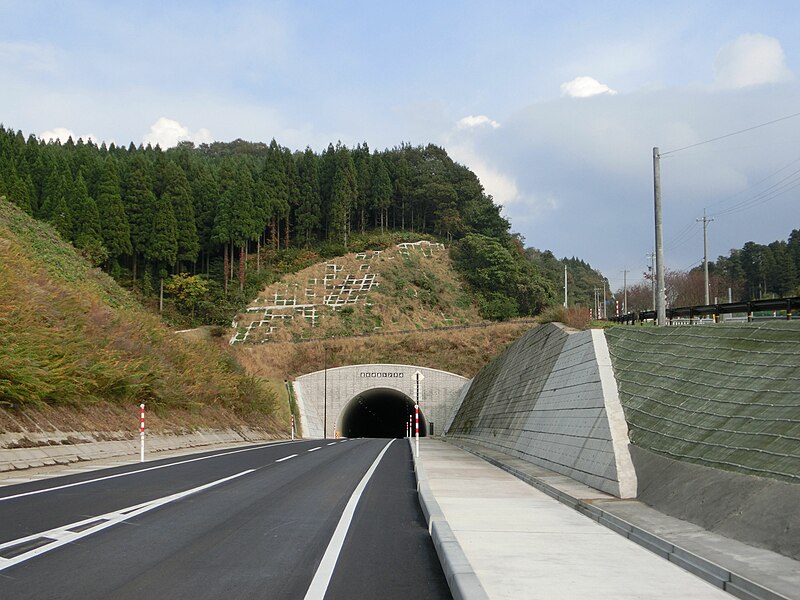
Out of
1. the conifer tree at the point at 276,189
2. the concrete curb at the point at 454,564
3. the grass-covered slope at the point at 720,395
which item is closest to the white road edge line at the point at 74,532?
the concrete curb at the point at 454,564

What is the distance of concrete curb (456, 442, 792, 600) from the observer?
18.8ft

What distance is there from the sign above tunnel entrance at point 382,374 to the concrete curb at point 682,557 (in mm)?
49944

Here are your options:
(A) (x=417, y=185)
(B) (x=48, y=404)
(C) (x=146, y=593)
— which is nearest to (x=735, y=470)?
(C) (x=146, y=593)

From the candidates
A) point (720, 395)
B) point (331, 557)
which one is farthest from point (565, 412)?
point (331, 557)

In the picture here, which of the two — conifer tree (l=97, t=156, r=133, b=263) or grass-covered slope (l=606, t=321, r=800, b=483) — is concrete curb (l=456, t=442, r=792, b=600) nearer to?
grass-covered slope (l=606, t=321, r=800, b=483)

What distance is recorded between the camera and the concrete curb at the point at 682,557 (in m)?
5.73

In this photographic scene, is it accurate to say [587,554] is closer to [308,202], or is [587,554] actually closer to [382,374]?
[382,374]

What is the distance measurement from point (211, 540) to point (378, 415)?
74672mm

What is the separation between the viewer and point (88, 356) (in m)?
23.4

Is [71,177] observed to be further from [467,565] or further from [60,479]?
[467,565]

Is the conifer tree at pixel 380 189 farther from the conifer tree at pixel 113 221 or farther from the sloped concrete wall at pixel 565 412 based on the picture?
the sloped concrete wall at pixel 565 412

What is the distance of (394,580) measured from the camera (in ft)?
21.0

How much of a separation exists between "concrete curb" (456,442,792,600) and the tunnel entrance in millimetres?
50274

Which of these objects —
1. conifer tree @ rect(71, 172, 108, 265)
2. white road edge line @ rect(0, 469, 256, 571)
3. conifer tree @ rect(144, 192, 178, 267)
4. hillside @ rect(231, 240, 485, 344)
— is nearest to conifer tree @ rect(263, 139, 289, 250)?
hillside @ rect(231, 240, 485, 344)
